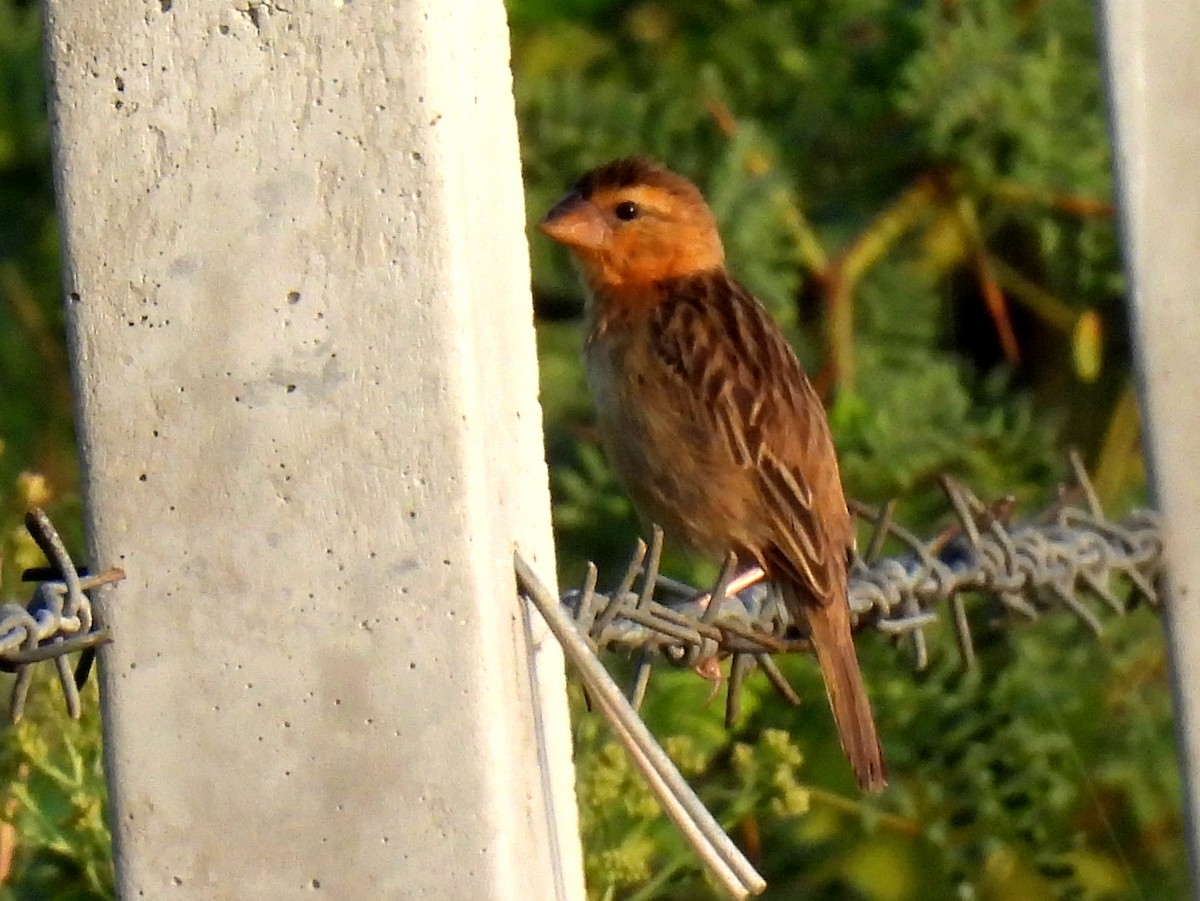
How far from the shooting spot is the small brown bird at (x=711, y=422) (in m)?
3.58

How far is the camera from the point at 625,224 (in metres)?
4.05

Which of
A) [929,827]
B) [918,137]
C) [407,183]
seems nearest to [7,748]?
[407,183]

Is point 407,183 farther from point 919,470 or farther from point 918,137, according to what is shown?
point 918,137

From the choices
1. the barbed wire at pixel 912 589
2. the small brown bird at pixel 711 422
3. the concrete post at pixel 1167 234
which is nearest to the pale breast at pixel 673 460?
the small brown bird at pixel 711 422

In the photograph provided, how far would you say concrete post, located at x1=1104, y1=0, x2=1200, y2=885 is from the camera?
3.12 metres

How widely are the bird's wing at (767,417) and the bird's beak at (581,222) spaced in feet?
0.64

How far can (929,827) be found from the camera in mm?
4246

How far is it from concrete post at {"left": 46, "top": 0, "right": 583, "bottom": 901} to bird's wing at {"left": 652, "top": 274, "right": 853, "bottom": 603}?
1.69 meters

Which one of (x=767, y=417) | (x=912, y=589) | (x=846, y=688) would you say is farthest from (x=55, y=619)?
(x=767, y=417)

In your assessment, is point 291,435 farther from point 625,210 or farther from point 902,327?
point 902,327

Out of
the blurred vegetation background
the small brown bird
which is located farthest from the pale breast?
the blurred vegetation background

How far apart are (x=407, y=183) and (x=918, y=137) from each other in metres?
3.32

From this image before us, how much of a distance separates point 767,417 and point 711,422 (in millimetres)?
104

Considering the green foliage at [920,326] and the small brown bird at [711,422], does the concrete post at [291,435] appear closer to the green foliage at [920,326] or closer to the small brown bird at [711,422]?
the small brown bird at [711,422]
